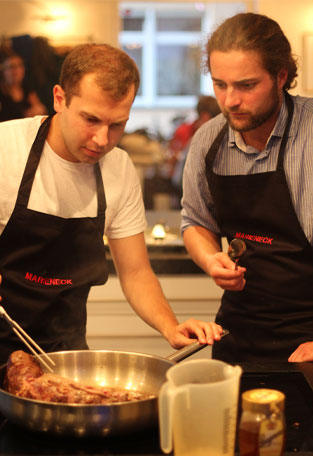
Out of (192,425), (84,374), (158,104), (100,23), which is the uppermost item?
(100,23)

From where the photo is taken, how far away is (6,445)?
44.6 inches

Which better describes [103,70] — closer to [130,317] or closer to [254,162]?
[254,162]

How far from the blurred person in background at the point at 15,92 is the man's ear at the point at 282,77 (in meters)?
2.26

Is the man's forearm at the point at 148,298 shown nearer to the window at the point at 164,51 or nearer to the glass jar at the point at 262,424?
the glass jar at the point at 262,424

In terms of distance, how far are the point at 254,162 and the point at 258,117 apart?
0.17 metres

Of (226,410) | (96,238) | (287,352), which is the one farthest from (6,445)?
(287,352)

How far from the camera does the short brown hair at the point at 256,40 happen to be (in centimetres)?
189

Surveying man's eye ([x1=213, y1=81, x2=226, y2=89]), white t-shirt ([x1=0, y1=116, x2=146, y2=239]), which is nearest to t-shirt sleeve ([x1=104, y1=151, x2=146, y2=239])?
white t-shirt ([x1=0, y1=116, x2=146, y2=239])

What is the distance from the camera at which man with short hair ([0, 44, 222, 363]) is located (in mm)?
1689

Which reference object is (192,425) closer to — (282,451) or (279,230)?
(282,451)

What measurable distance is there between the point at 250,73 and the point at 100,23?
2.43 meters

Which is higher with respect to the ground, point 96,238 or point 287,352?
point 96,238

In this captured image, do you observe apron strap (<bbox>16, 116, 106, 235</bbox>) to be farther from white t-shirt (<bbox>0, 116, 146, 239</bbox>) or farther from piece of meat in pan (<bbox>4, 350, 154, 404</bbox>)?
piece of meat in pan (<bbox>4, 350, 154, 404</bbox>)

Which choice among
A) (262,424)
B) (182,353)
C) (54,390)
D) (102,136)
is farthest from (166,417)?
(102,136)
